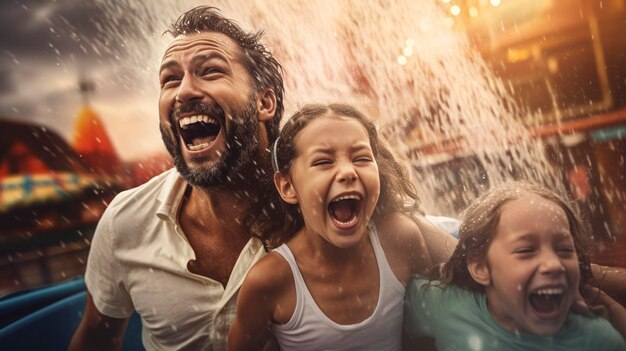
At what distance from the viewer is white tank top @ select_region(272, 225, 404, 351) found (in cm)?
120

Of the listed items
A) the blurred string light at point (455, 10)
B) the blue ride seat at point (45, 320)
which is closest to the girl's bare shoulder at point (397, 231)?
the blurred string light at point (455, 10)

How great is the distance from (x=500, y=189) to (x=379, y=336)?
0.58 meters

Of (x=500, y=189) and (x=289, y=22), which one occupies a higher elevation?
(x=289, y=22)

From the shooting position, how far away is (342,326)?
3.93 ft

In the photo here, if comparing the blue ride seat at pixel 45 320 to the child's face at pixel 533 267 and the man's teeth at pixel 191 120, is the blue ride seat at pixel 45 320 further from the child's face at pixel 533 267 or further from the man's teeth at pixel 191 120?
the child's face at pixel 533 267

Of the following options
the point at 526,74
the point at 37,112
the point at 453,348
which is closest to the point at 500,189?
the point at 453,348

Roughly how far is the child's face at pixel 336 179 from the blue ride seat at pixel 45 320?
97cm

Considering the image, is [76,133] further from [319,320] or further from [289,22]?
[319,320]

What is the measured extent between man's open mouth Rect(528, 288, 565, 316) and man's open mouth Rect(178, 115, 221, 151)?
988mm

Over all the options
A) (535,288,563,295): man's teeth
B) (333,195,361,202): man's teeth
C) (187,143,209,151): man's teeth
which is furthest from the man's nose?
(535,288,563,295): man's teeth

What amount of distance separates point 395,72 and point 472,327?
0.94 metres

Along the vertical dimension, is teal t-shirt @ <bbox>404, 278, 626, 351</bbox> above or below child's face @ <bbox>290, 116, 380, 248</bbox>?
below

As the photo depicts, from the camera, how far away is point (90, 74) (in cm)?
161

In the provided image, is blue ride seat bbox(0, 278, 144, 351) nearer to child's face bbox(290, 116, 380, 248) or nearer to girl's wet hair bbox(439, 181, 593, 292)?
child's face bbox(290, 116, 380, 248)
